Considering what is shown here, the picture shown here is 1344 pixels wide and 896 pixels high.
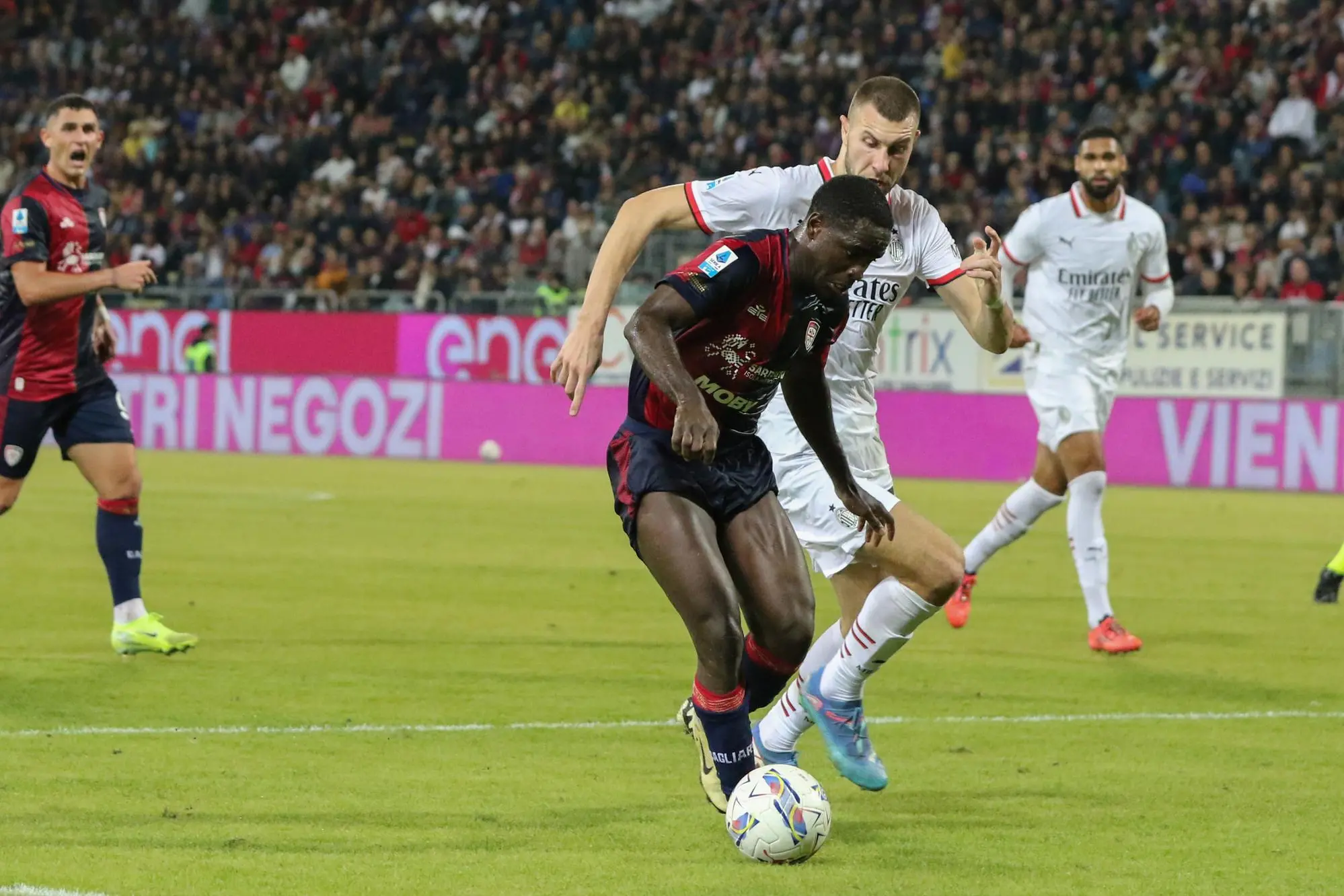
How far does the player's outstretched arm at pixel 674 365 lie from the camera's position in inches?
194

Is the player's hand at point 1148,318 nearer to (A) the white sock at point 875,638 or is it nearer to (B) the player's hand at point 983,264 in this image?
(B) the player's hand at point 983,264

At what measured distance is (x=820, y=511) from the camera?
6.77 metres

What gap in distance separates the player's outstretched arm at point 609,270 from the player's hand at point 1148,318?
448 cm

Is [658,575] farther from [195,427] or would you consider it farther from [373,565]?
[195,427]

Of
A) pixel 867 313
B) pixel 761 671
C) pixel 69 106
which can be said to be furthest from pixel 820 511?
pixel 69 106

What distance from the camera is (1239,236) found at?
2283cm

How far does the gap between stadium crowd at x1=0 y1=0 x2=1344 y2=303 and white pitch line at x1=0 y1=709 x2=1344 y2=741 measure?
14496 millimetres

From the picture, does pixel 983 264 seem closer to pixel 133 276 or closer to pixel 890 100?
pixel 890 100

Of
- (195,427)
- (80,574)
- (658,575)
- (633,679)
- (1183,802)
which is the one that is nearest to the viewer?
(658,575)

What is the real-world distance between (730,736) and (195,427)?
20660 mm

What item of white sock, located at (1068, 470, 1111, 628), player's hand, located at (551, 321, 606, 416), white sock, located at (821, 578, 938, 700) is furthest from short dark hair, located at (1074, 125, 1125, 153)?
player's hand, located at (551, 321, 606, 416)

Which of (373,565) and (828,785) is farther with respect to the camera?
(373,565)

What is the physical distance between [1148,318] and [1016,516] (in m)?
1.27

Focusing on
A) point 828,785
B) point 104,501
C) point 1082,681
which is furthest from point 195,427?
point 828,785
